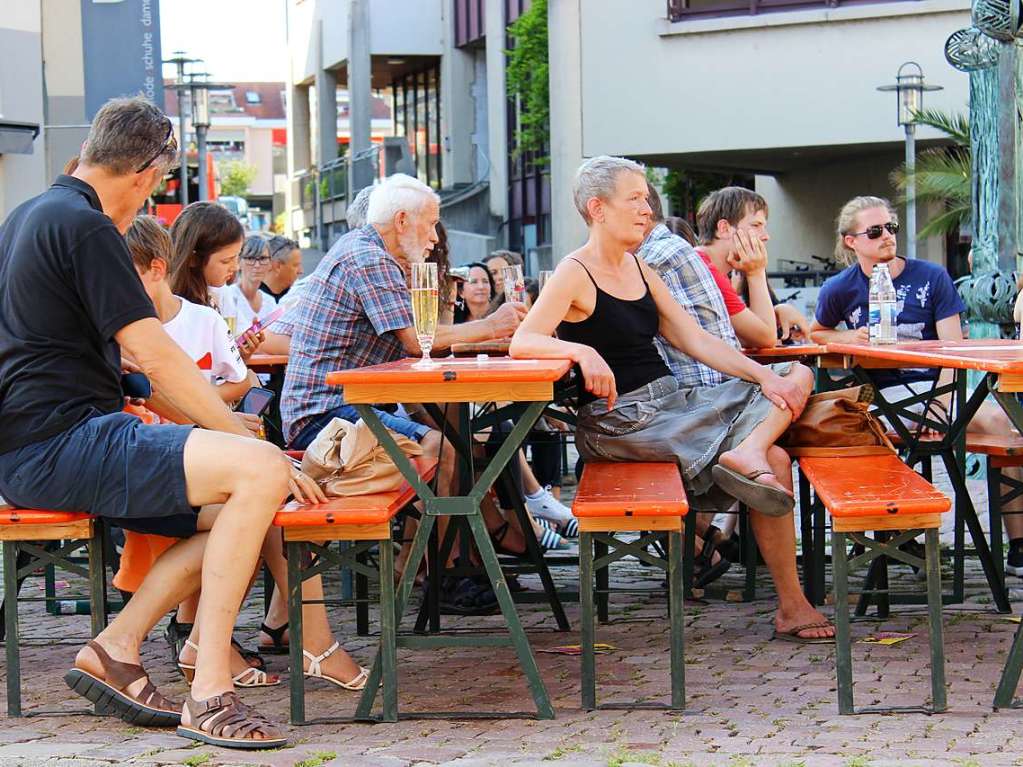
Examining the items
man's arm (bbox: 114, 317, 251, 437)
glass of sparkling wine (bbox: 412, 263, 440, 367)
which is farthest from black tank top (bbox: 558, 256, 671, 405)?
man's arm (bbox: 114, 317, 251, 437)

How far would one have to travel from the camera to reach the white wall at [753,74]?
24828mm

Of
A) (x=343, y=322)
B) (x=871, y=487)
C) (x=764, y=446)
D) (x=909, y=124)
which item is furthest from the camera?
(x=909, y=124)

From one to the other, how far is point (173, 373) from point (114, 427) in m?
0.22

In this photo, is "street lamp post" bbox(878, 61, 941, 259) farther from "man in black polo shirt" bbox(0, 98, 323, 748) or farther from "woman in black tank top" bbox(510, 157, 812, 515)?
"man in black polo shirt" bbox(0, 98, 323, 748)

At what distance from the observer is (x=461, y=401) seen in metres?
4.54

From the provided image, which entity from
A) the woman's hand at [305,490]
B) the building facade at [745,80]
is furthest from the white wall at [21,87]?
the woman's hand at [305,490]

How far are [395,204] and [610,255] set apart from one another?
32.2 inches

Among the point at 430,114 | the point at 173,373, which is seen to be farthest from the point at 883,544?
the point at 430,114

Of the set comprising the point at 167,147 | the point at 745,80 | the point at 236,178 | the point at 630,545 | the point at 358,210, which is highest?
the point at 236,178

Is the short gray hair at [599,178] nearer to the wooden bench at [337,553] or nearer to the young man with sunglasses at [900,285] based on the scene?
the wooden bench at [337,553]

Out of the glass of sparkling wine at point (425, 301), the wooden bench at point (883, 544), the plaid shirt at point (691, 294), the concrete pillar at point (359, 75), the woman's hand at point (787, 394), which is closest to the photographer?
the wooden bench at point (883, 544)

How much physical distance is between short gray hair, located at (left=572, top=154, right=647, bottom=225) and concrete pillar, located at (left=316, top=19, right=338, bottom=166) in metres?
35.6

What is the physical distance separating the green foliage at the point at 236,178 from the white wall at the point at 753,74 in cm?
7086

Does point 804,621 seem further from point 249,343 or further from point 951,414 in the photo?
point 249,343
